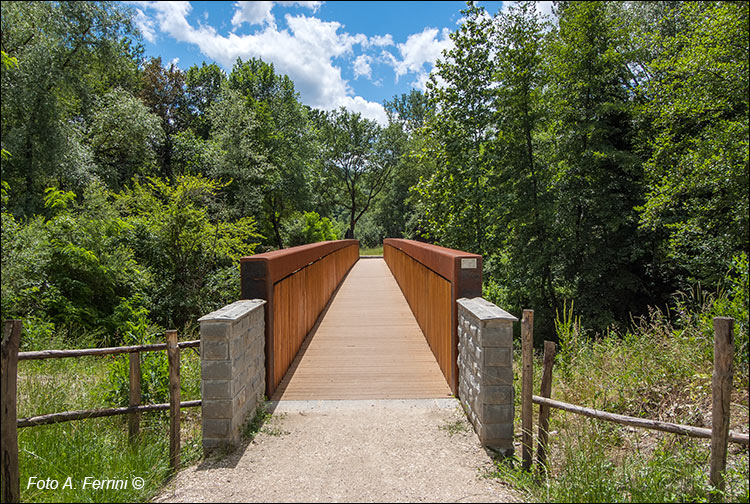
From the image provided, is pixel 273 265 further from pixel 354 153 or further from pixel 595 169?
pixel 354 153

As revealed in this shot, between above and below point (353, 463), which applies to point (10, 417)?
above

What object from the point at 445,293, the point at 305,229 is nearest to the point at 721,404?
the point at 445,293

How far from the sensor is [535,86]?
12.3 m

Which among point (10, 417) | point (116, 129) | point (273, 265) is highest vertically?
point (116, 129)

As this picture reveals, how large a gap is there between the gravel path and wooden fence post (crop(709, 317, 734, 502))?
1.23 metres

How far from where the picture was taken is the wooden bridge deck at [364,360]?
16.1ft

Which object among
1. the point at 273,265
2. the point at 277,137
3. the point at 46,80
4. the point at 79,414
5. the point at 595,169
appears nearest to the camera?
the point at 79,414

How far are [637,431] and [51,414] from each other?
5138mm

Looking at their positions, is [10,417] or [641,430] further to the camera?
[641,430]

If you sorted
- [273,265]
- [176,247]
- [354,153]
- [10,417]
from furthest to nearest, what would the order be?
[354,153] < [176,247] < [273,265] < [10,417]

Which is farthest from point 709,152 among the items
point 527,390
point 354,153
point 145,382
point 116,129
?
point 354,153

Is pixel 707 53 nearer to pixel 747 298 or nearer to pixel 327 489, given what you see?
pixel 747 298

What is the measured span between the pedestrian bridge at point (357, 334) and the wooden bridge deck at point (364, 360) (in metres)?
0.01

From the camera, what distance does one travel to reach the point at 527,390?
136 inches
